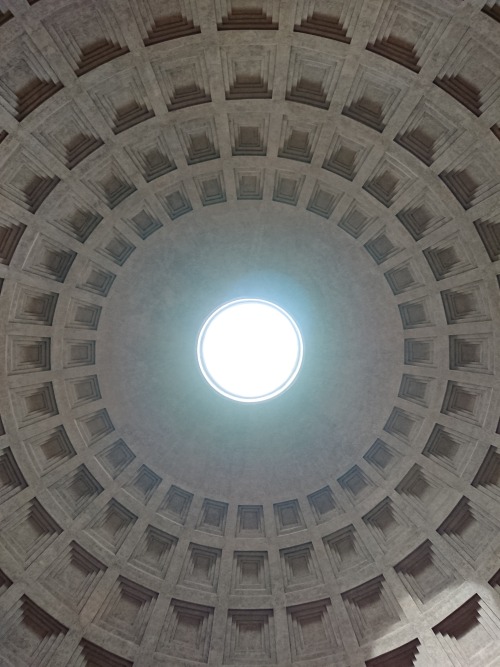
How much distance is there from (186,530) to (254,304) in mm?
11530

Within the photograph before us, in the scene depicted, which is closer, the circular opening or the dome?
the dome

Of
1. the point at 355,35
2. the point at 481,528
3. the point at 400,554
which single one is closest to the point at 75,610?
the point at 400,554

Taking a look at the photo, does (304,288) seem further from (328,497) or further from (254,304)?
(328,497)

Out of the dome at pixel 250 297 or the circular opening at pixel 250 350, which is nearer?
the dome at pixel 250 297

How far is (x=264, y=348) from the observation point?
34250 millimetres

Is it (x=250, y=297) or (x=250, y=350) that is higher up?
(x=250, y=297)

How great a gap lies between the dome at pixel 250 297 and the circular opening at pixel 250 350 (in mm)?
801

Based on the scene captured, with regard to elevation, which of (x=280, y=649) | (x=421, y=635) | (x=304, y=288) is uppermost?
(x=304, y=288)

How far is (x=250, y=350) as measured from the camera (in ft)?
113

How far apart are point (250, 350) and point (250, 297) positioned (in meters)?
5.57

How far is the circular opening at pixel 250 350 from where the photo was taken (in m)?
30.5

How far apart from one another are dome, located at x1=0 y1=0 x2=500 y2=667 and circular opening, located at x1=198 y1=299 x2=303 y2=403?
0.80 m

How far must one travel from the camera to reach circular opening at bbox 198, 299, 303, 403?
100 feet

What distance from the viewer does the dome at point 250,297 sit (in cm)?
2205
